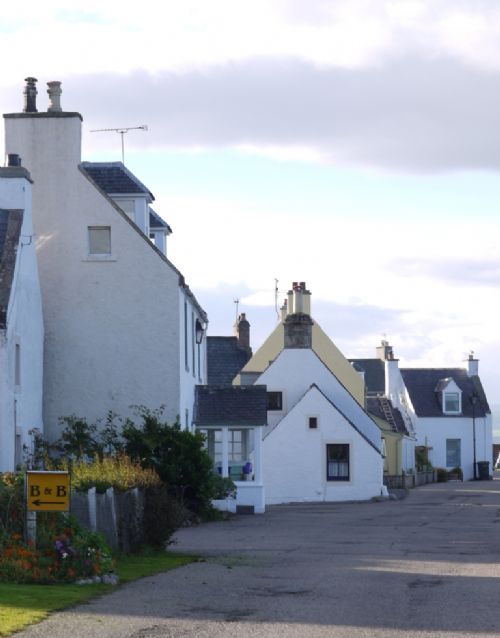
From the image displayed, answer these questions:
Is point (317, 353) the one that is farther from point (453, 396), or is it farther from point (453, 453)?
point (453, 453)

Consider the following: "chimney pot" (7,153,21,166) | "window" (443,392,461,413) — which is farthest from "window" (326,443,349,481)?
"window" (443,392,461,413)

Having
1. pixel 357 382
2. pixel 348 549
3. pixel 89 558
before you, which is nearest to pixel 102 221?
pixel 348 549

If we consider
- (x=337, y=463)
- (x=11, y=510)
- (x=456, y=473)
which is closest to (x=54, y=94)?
(x=337, y=463)

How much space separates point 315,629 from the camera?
14.0 meters

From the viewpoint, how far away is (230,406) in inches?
1666

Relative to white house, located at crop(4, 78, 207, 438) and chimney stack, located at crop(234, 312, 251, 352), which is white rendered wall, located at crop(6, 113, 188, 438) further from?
chimney stack, located at crop(234, 312, 251, 352)

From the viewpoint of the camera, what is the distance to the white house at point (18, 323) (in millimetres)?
31500

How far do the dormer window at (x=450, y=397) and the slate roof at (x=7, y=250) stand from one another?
5829 centimetres

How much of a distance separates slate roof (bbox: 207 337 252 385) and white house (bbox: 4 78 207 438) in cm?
2681

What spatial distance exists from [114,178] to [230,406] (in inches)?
305

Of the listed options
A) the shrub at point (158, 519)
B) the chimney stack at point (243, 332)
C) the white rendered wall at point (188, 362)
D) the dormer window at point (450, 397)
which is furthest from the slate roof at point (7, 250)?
the dormer window at point (450, 397)

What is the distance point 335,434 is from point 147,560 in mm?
30411

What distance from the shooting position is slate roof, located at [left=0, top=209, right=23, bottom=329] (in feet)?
102

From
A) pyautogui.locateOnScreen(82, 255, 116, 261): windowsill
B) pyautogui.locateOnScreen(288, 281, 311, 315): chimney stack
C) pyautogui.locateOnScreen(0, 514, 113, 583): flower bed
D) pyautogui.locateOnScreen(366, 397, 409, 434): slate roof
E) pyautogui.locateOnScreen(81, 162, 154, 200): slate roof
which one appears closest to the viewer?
pyautogui.locateOnScreen(0, 514, 113, 583): flower bed
